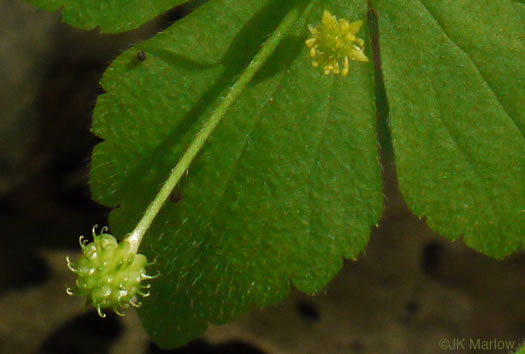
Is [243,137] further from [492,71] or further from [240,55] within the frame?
[492,71]

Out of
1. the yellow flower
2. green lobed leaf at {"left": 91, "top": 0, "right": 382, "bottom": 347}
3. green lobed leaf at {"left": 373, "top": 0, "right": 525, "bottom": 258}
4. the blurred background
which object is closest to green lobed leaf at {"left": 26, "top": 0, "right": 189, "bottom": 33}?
green lobed leaf at {"left": 91, "top": 0, "right": 382, "bottom": 347}

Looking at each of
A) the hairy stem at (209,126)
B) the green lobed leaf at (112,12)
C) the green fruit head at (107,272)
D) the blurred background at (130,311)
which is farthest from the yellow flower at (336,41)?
the blurred background at (130,311)

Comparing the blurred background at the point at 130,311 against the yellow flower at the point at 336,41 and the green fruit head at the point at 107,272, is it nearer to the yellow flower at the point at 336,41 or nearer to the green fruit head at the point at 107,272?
the yellow flower at the point at 336,41

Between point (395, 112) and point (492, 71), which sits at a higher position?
point (492, 71)

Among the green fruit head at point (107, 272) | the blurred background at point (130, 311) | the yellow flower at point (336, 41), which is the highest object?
the yellow flower at point (336, 41)

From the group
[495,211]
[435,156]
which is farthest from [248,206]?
[495,211]

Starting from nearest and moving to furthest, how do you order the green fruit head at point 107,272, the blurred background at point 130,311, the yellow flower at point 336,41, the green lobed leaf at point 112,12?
the green fruit head at point 107,272 < the yellow flower at point 336,41 < the green lobed leaf at point 112,12 < the blurred background at point 130,311

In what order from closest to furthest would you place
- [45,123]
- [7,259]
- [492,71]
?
1. [492,71]
2. [7,259]
3. [45,123]

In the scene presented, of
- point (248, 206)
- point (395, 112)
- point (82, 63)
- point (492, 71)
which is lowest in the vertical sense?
point (82, 63)
